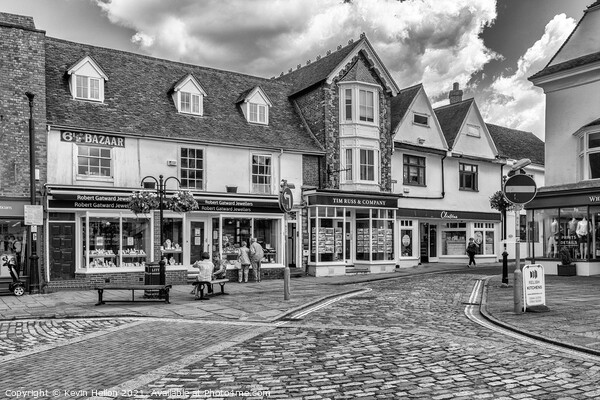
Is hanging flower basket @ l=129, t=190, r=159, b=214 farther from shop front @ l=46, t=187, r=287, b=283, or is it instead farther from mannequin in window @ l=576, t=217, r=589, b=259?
mannequin in window @ l=576, t=217, r=589, b=259

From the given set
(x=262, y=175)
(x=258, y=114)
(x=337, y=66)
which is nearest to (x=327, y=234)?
(x=262, y=175)

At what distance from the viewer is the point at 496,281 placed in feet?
67.3

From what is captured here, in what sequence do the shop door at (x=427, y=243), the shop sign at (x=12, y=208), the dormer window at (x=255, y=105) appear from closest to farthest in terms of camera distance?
the shop sign at (x=12, y=208), the dormer window at (x=255, y=105), the shop door at (x=427, y=243)

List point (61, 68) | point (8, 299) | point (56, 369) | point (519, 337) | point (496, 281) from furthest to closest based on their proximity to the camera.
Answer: point (61, 68) → point (496, 281) → point (8, 299) → point (519, 337) → point (56, 369)

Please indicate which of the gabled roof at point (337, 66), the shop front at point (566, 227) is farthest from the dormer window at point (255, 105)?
the shop front at point (566, 227)

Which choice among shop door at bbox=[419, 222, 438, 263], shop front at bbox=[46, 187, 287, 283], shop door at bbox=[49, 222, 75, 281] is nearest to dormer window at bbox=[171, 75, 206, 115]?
shop front at bbox=[46, 187, 287, 283]

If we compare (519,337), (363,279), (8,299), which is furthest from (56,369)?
(363,279)

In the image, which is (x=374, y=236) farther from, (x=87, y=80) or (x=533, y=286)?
(x=87, y=80)

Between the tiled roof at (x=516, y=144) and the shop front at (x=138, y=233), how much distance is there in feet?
62.7

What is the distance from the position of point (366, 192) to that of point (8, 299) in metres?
16.0

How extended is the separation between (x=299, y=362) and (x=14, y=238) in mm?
15146

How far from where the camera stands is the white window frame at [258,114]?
25.7 meters

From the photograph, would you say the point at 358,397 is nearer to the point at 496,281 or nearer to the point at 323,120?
the point at 496,281

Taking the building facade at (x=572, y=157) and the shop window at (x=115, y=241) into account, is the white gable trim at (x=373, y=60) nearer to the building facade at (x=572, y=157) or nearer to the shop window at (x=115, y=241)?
the building facade at (x=572, y=157)
